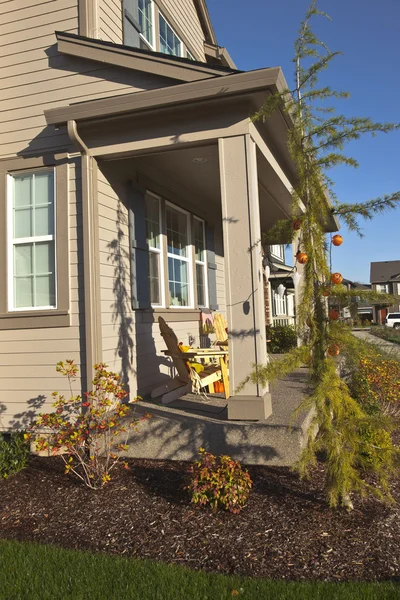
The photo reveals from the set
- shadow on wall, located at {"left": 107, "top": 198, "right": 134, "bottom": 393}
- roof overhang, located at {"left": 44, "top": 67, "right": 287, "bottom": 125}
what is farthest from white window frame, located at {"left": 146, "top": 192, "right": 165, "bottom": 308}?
roof overhang, located at {"left": 44, "top": 67, "right": 287, "bottom": 125}

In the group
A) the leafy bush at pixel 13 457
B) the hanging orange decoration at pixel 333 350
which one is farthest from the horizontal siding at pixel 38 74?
the hanging orange decoration at pixel 333 350

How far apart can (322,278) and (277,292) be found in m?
14.7

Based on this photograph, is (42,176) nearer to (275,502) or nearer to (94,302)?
(94,302)

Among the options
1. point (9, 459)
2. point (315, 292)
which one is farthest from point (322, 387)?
point (9, 459)

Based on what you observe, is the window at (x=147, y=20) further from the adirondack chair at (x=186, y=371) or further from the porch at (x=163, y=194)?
the adirondack chair at (x=186, y=371)

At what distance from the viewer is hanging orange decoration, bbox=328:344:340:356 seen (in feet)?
11.7

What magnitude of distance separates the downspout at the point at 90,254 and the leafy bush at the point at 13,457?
0.89 metres

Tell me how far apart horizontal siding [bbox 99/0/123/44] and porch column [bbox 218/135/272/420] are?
2634 mm

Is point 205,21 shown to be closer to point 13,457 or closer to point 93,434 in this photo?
point 93,434

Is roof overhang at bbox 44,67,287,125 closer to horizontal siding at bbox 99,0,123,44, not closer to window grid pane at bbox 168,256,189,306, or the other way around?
horizontal siding at bbox 99,0,123,44

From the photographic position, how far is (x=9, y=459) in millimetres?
4973

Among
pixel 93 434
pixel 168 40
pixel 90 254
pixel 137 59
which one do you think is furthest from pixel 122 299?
pixel 168 40

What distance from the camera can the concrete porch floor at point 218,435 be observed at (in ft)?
14.6

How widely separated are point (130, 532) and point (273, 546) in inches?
40.0
